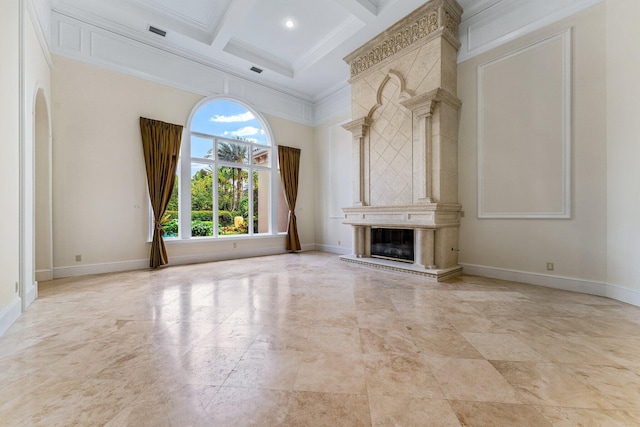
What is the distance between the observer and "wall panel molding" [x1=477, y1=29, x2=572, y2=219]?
374cm

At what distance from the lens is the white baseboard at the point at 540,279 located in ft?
11.5

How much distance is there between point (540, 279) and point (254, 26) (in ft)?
21.9

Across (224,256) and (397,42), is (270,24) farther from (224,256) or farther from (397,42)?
(224,256)

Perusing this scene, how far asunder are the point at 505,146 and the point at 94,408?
5518 millimetres

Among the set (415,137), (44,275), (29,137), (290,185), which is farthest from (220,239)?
(415,137)

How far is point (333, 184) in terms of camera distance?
24.7ft

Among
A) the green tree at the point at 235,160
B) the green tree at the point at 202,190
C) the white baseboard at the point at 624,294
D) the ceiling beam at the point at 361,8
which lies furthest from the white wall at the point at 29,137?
the white baseboard at the point at 624,294

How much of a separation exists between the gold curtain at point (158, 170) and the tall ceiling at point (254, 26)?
170 cm

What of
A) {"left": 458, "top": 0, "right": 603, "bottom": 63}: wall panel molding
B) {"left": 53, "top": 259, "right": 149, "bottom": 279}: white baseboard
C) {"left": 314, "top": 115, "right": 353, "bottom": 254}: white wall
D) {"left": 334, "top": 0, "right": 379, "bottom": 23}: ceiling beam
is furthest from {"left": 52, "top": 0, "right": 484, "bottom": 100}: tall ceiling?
{"left": 53, "top": 259, "right": 149, "bottom": 279}: white baseboard

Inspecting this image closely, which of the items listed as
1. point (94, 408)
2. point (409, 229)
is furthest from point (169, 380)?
point (409, 229)

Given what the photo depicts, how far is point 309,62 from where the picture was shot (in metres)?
6.24

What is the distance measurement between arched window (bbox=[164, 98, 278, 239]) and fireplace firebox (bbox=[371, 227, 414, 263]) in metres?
2.98

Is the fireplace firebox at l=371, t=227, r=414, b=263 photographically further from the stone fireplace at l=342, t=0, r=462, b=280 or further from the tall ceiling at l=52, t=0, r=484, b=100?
the tall ceiling at l=52, t=0, r=484, b=100

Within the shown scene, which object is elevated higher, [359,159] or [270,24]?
[270,24]
